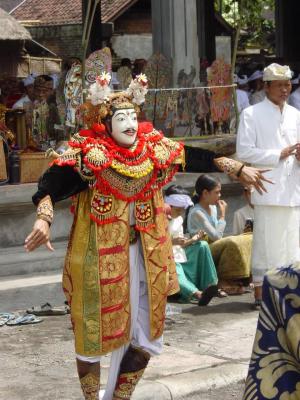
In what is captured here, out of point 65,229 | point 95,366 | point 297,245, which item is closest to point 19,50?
point 65,229

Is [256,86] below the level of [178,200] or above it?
above

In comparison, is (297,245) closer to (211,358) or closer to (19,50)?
(211,358)

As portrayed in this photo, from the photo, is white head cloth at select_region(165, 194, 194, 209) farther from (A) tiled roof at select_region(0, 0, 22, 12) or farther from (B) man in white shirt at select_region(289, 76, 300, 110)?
(A) tiled roof at select_region(0, 0, 22, 12)

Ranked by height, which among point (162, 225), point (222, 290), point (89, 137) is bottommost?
point (222, 290)

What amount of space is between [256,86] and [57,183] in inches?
402

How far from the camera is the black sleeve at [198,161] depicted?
33.7 feet

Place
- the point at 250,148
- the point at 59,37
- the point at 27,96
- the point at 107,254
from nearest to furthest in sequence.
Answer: the point at 107,254 < the point at 250,148 < the point at 27,96 < the point at 59,37

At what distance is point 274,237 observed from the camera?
8.10 metres

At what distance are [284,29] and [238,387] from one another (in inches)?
658

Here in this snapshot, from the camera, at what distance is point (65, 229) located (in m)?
9.23

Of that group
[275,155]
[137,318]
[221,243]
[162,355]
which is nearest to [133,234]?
[137,318]

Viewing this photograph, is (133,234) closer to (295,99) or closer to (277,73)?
(277,73)

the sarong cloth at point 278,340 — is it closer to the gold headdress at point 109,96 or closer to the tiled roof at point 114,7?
the gold headdress at point 109,96

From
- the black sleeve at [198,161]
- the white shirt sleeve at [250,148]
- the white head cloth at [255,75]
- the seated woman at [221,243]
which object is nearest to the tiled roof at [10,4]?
the white head cloth at [255,75]
